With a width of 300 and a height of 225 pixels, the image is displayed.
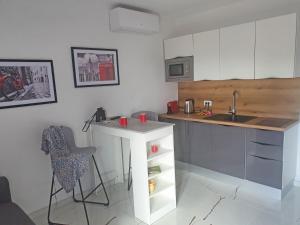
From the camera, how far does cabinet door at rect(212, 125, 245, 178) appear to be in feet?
9.31

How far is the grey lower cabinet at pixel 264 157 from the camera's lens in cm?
255

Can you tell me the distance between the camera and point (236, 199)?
271cm

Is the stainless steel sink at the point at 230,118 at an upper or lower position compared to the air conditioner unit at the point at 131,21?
lower

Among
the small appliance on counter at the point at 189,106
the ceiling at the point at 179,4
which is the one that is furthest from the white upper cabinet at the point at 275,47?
the small appliance on counter at the point at 189,106

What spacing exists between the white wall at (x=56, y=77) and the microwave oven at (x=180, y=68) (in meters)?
0.67

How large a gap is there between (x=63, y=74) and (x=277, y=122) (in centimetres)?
254

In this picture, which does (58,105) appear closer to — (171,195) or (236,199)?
(171,195)

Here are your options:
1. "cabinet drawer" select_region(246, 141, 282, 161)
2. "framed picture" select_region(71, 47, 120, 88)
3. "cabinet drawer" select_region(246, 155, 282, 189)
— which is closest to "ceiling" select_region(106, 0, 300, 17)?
"framed picture" select_region(71, 47, 120, 88)

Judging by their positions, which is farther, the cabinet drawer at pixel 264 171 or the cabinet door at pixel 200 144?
the cabinet door at pixel 200 144

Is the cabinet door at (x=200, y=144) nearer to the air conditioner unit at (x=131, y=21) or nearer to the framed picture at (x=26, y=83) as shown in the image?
the air conditioner unit at (x=131, y=21)

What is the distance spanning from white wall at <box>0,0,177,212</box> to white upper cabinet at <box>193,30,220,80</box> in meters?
0.92

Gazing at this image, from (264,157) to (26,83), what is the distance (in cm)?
272

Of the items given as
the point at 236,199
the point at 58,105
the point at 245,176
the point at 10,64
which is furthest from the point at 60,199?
the point at 245,176

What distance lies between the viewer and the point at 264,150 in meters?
2.65
